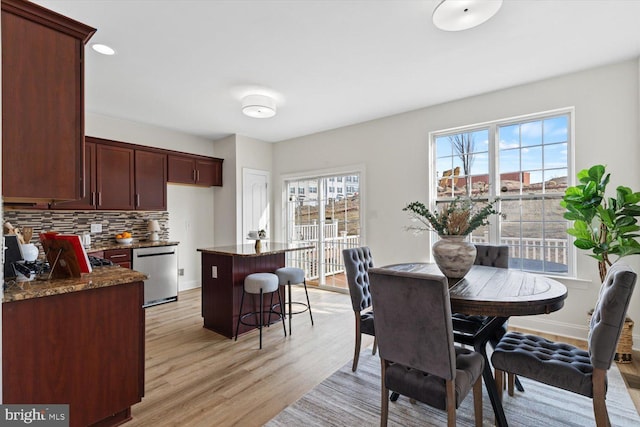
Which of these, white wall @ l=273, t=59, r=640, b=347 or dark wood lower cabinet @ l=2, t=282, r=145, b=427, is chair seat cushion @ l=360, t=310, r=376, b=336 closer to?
dark wood lower cabinet @ l=2, t=282, r=145, b=427

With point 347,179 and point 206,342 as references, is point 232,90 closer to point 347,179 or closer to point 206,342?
point 347,179

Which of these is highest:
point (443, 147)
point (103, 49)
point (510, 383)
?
point (103, 49)

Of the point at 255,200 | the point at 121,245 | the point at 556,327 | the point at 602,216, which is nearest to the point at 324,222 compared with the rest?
the point at 255,200

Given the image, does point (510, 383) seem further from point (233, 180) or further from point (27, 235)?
point (233, 180)

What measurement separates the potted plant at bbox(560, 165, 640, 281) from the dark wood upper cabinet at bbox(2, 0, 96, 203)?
3.86m

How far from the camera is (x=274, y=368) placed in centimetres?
258

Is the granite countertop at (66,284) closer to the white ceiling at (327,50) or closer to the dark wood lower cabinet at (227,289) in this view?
the dark wood lower cabinet at (227,289)

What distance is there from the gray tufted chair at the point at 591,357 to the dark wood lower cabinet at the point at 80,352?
2194mm

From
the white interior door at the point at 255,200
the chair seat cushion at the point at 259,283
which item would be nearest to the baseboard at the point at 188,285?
the white interior door at the point at 255,200

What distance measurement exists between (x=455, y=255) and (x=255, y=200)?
13.4 ft

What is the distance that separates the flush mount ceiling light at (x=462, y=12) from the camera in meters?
1.98

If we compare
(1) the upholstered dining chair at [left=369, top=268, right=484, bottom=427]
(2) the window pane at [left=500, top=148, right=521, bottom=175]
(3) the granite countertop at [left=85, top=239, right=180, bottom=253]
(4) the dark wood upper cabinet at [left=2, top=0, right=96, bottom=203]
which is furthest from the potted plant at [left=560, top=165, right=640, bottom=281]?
(3) the granite countertop at [left=85, top=239, right=180, bottom=253]

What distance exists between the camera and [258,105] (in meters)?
3.60

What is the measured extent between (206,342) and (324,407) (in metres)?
1.58
